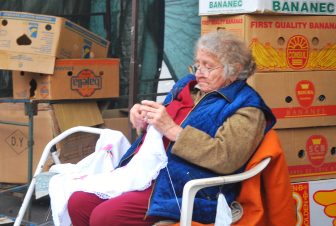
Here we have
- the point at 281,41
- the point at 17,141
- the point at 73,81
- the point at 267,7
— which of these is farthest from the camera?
the point at 17,141

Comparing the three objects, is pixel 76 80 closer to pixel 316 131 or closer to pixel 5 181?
pixel 5 181

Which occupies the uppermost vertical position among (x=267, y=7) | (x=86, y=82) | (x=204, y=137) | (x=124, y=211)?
(x=267, y=7)

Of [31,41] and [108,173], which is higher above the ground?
[31,41]

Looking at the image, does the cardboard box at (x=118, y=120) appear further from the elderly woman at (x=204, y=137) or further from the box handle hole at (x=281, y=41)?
the elderly woman at (x=204, y=137)

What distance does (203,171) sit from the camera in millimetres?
2887

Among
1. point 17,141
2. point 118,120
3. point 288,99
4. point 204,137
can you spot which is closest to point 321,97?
point 288,99

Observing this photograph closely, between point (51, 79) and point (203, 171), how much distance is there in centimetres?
219

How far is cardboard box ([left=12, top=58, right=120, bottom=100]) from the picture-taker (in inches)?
190

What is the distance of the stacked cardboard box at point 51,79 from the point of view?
4.73m

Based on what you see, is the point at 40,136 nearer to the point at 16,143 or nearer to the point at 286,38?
the point at 16,143

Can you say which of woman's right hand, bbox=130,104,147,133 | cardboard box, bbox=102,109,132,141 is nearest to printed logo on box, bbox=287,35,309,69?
woman's right hand, bbox=130,104,147,133

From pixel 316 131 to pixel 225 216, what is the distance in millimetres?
1134

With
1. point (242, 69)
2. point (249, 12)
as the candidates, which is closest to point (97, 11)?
point (249, 12)

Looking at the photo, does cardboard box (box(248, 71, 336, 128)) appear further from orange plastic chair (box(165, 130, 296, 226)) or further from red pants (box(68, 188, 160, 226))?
red pants (box(68, 188, 160, 226))
